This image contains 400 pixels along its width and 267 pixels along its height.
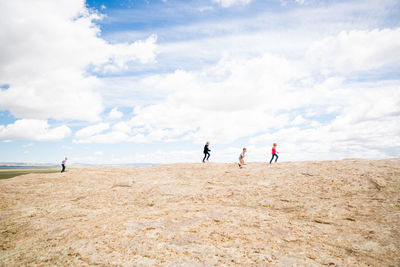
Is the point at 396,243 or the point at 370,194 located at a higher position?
the point at 370,194

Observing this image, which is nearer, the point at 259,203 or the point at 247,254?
the point at 247,254

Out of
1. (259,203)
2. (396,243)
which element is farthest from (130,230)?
(396,243)

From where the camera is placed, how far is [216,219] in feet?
46.2

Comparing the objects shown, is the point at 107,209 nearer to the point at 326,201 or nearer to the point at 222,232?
the point at 222,232

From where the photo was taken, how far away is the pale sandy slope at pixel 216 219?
10398 mm

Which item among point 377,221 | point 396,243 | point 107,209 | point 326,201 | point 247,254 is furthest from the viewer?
point 107,209

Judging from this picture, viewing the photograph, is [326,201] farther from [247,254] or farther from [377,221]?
[247,254]

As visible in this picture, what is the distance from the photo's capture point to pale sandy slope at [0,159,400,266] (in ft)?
34.1

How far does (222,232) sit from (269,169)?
15.9 meters

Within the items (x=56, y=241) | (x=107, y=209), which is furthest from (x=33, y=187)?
(x=56, y=241)

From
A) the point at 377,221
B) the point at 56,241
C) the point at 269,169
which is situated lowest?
the point at 56,241

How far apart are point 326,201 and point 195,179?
13.4 meters

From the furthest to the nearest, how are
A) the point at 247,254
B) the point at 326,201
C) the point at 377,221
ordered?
the point at 326,201
the point at 377,221
the point at 247,254

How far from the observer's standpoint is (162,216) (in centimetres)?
1497
